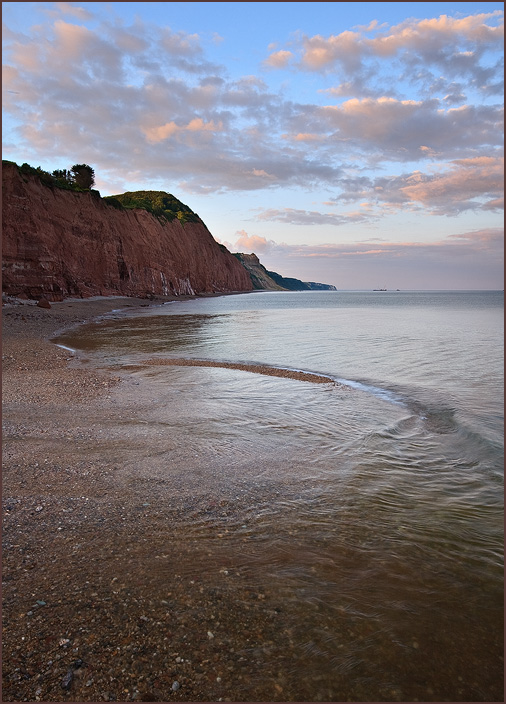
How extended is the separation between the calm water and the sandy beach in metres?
0.23

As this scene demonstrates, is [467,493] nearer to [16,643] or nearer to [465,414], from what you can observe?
[465,414]

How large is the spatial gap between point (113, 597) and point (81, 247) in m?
51.2

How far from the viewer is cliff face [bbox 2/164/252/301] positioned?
129ft

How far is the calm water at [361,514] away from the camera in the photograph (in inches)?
121

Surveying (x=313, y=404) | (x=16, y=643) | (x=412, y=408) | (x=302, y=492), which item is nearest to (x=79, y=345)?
(x=313, y=404)

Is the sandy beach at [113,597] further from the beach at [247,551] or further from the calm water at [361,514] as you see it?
the calm water at [361,514]

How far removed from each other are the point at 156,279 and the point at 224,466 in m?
66.1

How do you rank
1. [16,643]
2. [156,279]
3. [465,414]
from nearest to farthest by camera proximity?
1. [16,643]
2. [465,414]
3. [156,279]

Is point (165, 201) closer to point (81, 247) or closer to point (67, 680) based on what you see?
point (81, 247)

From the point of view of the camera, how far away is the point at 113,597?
347 centimetres

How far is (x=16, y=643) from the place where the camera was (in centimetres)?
298

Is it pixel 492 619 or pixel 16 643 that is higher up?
pixel 16 643

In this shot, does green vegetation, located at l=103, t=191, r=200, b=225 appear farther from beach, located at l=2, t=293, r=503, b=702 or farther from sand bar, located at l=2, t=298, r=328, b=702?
sand bar, located at l=2, t=298, r=328, b=702

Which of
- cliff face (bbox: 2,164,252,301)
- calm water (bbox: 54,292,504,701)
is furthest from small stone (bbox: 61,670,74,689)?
cliff face (bbox: 2,164,252,301)
